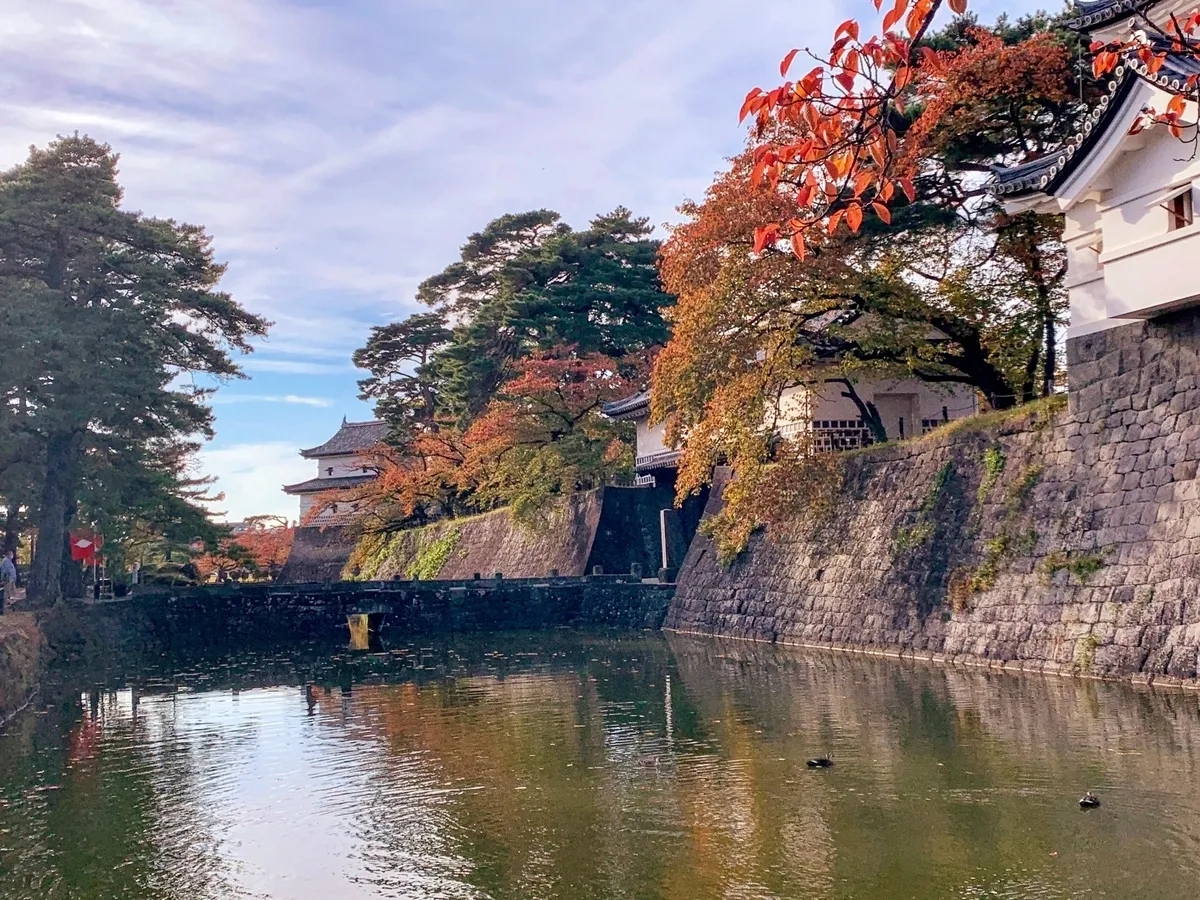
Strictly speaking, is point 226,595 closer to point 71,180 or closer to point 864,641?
point 71,180

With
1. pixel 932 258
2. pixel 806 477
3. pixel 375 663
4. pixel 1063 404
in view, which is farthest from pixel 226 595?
pixel 1063 404

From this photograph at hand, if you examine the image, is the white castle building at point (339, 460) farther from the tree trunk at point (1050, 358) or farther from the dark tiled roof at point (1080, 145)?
the dark tiled roof at point (1080, 145)

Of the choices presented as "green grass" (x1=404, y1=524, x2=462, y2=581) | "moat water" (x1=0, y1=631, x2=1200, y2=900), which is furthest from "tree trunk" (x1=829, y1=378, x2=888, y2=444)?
"green grass" (x1=404, y1=524, x2=462, y2=581)

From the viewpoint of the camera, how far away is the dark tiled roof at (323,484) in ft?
193

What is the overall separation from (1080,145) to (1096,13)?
12.3 ft

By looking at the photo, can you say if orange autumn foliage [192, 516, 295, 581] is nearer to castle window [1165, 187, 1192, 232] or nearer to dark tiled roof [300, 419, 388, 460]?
dark tiled roof [300, 419, 388, 460]

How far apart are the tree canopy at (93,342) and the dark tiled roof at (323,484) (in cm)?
3154

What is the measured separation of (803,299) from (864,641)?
5817 mm

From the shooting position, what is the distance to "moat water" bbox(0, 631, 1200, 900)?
23.3 feet

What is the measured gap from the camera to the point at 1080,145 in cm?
1400

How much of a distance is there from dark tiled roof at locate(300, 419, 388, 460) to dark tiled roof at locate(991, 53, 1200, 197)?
1865 inches

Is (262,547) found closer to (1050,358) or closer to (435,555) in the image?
(435,555)

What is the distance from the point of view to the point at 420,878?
7312 millimetres

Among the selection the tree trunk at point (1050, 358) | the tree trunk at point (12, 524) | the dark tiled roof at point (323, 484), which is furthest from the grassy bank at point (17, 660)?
the dark tiled roof at point (323, 484)
